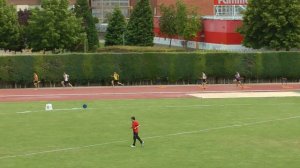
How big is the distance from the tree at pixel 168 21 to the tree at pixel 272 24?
22223 mm

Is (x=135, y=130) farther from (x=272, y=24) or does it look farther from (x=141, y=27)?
(x=141, y=27)

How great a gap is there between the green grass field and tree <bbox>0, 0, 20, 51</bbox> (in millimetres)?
29125

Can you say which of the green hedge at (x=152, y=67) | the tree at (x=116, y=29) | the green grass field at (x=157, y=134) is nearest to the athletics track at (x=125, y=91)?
the green hedge at (x=152, y=67)

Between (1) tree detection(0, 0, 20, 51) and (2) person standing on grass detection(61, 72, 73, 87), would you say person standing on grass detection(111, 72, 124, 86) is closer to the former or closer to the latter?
(2) person standing on grass detection(61, 72, 73, 87)

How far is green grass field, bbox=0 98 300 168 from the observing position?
79.1 ft

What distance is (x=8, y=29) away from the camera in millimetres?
69812

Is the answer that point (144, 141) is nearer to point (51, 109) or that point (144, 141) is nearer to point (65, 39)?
point (51, 109)

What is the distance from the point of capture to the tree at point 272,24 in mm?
68688

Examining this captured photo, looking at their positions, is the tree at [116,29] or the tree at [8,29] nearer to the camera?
the tree at [8,29]

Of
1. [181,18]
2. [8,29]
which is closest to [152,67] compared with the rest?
[8,29]

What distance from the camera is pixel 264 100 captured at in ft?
141

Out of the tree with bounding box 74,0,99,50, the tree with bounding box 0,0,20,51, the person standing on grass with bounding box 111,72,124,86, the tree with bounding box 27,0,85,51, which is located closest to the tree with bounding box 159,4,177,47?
the tree with bounding box 74,0,99,50

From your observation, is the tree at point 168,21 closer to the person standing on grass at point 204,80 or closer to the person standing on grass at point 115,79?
the person standing on grass at point 115,79

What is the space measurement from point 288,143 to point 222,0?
47.3 metres
